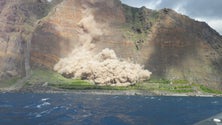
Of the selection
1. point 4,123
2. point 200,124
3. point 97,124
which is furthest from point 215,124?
point 4,123

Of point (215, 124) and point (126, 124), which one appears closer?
point (215, 124)

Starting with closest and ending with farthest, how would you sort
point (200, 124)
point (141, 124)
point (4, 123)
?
point (200, 124) → point (4, 123) → point (141, 124)

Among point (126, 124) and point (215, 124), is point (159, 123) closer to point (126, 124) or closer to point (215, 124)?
point (126, 124)

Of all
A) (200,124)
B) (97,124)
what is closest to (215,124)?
(200,124)

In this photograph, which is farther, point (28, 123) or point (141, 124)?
point (141, 124)

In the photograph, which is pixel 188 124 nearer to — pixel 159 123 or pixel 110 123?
pixel 159 123

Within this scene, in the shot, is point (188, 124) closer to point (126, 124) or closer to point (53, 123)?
point (126, 124)

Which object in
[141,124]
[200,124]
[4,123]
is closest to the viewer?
[200,124]
